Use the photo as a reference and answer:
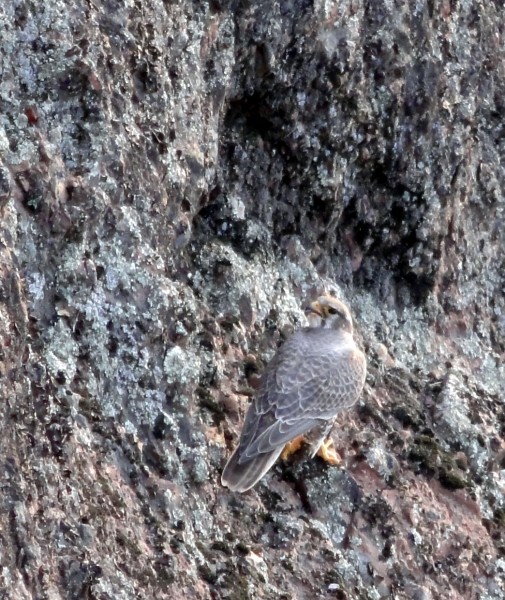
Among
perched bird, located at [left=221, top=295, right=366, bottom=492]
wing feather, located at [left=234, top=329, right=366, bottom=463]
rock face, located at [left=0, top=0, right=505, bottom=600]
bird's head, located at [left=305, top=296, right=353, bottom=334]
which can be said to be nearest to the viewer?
rock face, located at [left=0, top=0, right=505, bottom=600]

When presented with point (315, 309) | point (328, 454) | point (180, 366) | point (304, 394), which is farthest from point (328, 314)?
point (180, 366)

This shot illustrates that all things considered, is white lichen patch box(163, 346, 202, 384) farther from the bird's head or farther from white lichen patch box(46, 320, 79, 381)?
the bird's head

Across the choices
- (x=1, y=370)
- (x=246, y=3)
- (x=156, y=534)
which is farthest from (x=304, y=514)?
(x=246, y=3)

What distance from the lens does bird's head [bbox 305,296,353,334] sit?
8.66 metres

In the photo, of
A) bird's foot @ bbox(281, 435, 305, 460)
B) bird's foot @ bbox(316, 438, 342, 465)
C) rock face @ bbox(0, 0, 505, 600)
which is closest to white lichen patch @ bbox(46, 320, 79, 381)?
rock face @ bbox(0, 0, 505, 600)

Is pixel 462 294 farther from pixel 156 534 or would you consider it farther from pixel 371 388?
pixel 156 534

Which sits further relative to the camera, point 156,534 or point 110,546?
point 156,534

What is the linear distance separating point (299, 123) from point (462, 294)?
2674 mm

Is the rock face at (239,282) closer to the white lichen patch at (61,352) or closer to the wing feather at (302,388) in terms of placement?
the white lichen patch at (61,352)

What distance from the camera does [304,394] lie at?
7.99m

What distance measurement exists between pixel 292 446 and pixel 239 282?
1.45 meters

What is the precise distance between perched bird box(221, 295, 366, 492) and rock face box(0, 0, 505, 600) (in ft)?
0.73

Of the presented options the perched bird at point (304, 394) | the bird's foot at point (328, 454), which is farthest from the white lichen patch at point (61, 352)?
the bird's foot at point (328, 454)

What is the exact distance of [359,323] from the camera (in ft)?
32.8
